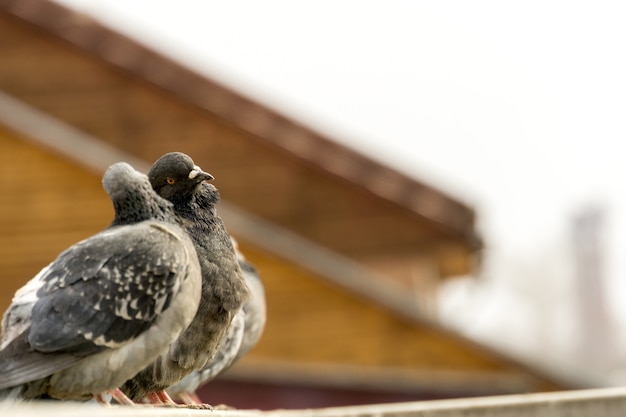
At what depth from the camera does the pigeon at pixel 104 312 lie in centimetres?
285

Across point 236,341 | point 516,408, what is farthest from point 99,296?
point 516,408

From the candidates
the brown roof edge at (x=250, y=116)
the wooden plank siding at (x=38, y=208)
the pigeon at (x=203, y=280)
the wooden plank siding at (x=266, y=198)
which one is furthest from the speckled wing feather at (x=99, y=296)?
the brown roof edge at (x=250, y=116)

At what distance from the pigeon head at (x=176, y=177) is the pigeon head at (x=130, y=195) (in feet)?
0.47

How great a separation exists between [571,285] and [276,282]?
3630 cm

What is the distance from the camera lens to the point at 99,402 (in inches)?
119

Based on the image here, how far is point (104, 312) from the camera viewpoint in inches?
114

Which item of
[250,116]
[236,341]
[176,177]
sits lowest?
[236,341]

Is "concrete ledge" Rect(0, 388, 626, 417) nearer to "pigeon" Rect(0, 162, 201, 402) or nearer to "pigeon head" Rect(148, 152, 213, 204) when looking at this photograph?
"pigeon" Rect(0, 162, 201, 402)

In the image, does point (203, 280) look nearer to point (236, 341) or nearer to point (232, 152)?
point (236, 341)

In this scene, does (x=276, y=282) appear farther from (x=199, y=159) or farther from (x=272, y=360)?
(x=199, y=159)

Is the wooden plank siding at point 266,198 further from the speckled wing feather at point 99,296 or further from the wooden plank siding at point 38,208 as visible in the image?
the speckled wing feather at point 99,296

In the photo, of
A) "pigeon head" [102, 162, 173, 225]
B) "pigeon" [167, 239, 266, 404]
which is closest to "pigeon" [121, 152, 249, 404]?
"pigeon head" [102, 162, 173, 225]

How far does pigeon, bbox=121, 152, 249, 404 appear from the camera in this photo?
323 centimetres

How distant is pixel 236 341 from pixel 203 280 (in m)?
0.84
